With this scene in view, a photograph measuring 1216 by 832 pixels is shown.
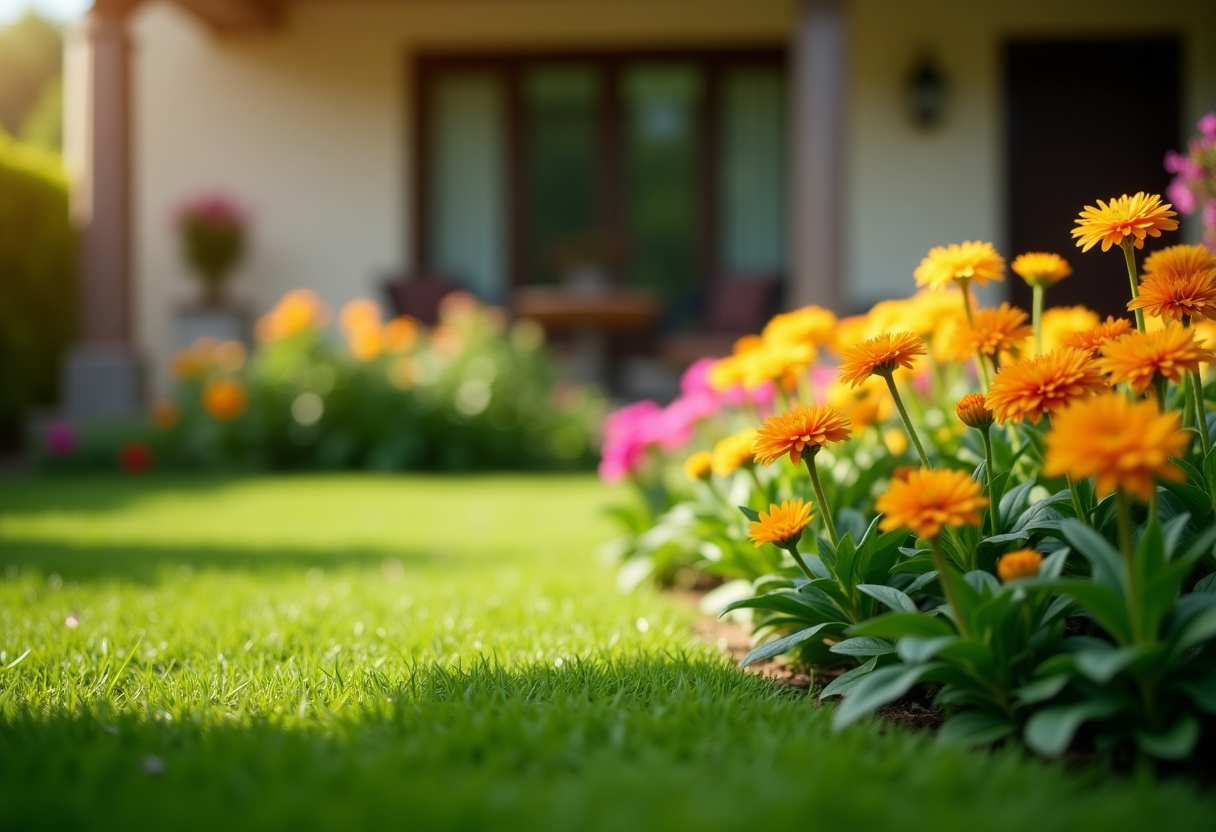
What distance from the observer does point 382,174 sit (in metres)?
9.46

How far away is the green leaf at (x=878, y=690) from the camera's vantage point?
1.27 m

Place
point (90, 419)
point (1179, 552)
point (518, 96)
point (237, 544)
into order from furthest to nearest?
point (518, 96) → point (90, 419) → point (237, 544) → point (1179, 552)

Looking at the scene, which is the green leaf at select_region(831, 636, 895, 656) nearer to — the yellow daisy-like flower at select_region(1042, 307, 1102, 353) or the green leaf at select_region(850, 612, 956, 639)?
the green leaf at select_region(850, 612, 956, 639)

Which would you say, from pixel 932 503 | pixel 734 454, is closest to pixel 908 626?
pixel 932 503

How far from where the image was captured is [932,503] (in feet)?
4.02

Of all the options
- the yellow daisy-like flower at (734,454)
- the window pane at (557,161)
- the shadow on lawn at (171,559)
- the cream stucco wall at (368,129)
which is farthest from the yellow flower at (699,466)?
the window pane at (557,161)

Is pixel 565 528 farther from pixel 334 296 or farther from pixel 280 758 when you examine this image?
pixel 334 296

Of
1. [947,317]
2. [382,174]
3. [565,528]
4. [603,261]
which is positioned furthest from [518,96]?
[947,317]

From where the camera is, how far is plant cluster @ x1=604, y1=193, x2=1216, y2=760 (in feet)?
4.01

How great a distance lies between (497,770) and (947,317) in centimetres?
124

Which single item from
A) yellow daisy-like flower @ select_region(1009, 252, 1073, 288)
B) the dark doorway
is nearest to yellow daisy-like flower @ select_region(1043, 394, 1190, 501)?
yellow daisy-like flower @ select_region(1009, 252, 1073, 288)

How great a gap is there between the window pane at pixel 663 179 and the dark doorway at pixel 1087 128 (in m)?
2.63

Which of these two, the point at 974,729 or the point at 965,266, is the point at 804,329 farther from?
the point at 974,729

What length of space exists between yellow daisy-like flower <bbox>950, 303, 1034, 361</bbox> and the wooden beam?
8.28 m
